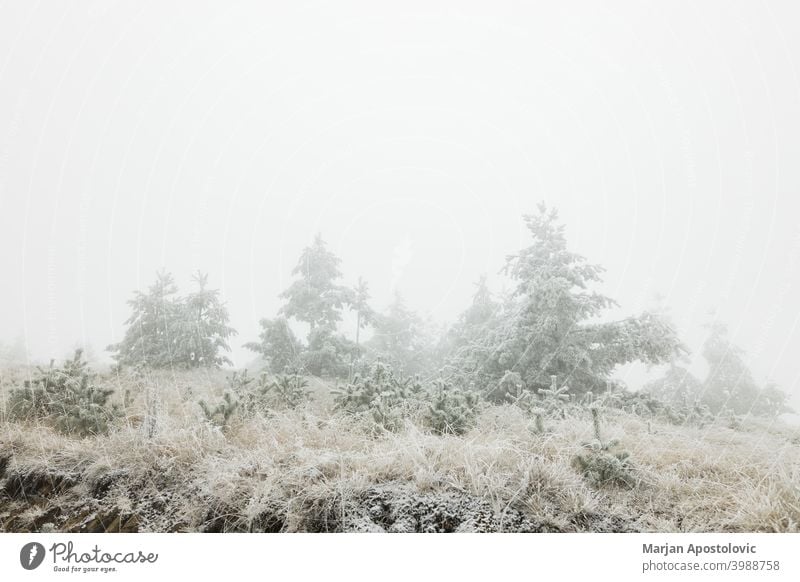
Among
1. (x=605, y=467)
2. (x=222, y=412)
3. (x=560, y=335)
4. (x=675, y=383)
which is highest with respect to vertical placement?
(x=560, y=335)

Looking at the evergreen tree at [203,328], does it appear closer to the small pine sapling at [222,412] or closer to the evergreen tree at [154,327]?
the evergreen tree at [154,327]

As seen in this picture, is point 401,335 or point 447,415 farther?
point 401,335

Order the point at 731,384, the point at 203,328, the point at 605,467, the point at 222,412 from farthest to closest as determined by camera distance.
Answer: the point at 731,384, the point at 203,328, the point at 222,412, the point at 605,467

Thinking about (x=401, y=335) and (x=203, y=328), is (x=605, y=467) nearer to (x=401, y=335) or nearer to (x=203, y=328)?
(x=203, y=328)

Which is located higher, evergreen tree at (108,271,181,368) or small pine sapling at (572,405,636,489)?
evergreen tree at (108,271,181,368)

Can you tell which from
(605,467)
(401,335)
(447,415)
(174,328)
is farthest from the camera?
(401,335)

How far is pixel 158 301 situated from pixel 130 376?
15.3 ft

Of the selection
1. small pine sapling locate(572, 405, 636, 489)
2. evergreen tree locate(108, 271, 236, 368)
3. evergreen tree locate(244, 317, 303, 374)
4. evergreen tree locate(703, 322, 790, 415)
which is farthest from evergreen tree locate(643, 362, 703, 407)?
evergreen tree locate(108, 271, 236, 368)

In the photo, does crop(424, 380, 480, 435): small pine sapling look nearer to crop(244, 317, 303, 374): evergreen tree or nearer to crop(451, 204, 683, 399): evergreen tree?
crop(451, 204, 683, 399): evergreen tree

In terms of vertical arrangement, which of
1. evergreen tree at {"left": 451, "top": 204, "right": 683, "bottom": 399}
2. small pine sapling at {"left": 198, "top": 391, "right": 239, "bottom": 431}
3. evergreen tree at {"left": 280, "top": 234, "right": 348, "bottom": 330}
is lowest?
small pine sapling at {"left": 198, "top": 391, "right": 239, "bottom": 431}
